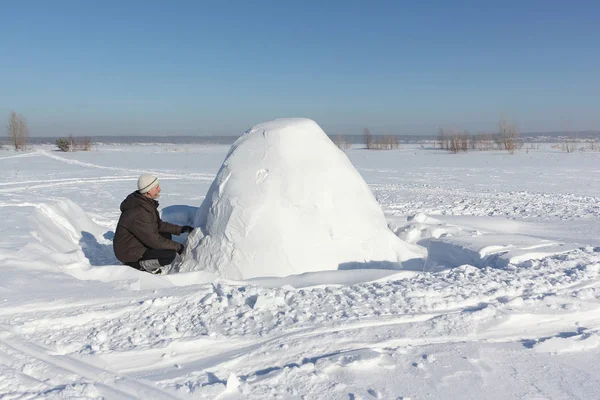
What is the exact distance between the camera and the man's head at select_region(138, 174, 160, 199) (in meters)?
4.80

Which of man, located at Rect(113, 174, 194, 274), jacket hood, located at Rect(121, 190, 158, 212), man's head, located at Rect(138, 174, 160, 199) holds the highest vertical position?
man's head, located at Rect(138, 174, 160, 199)

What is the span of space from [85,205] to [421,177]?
934cm

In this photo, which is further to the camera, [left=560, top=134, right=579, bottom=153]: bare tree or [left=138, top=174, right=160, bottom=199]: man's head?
[left=560, top=134, right=579, bottom=153]: bare tree

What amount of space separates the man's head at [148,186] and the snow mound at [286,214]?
562 millimetres

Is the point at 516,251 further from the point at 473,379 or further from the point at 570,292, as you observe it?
the point at 473,379

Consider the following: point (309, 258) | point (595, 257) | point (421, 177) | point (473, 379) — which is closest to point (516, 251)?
point (595, 257)

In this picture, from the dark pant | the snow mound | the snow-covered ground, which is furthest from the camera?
the dark pant

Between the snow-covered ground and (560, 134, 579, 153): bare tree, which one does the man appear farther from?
(560, 134, 579, 153): bare tree

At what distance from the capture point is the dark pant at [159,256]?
4.88 m

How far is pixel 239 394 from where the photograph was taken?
2.44 metres

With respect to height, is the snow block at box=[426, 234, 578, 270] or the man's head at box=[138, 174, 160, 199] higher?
the man's head at box=[138, 174, 160, 199]

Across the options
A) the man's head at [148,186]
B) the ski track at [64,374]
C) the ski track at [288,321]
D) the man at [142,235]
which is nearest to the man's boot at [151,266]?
the man at [142,235]

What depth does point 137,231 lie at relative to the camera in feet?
15.7

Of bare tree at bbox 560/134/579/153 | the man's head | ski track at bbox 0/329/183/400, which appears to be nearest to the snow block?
the man's head
